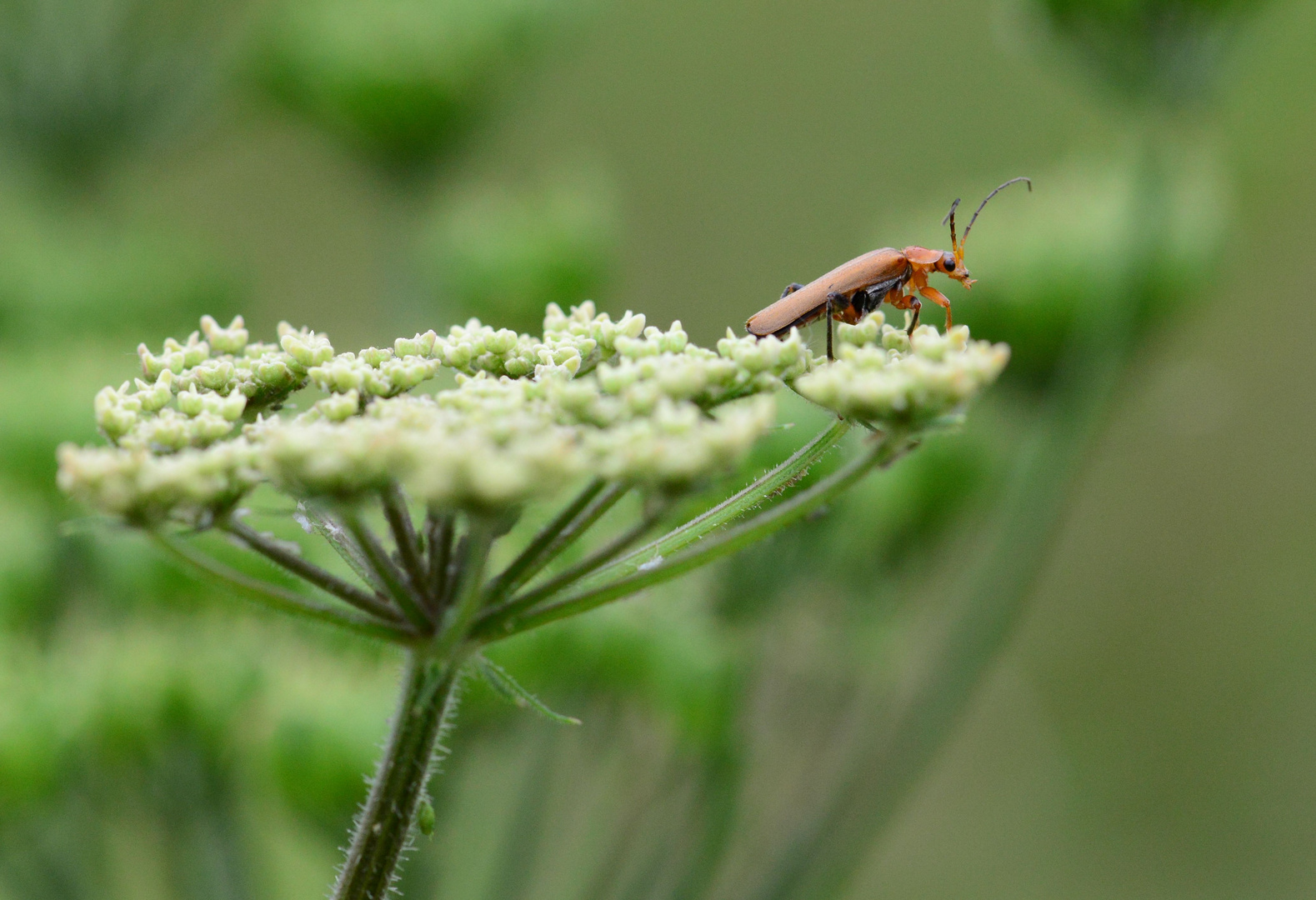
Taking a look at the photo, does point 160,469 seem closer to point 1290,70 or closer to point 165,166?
point 165,166

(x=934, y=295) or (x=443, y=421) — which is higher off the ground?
(x=934, y=295)

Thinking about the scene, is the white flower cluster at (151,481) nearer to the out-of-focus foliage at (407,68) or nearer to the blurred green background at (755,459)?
the blurred green background at (755,459)

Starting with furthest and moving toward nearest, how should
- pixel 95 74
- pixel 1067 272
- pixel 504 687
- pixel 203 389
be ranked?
pixel 95 74
pixel 1067 272
pixel 203 389
pixel 504 687

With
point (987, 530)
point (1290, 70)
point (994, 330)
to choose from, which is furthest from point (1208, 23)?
point (1290, 70)

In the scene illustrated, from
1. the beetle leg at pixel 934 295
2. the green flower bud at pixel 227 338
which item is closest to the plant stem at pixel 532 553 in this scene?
the green flower bud at pixel 227 338

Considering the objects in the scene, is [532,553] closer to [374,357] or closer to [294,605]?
[294,605]

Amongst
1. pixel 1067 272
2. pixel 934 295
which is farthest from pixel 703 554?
pixel 1067 272
